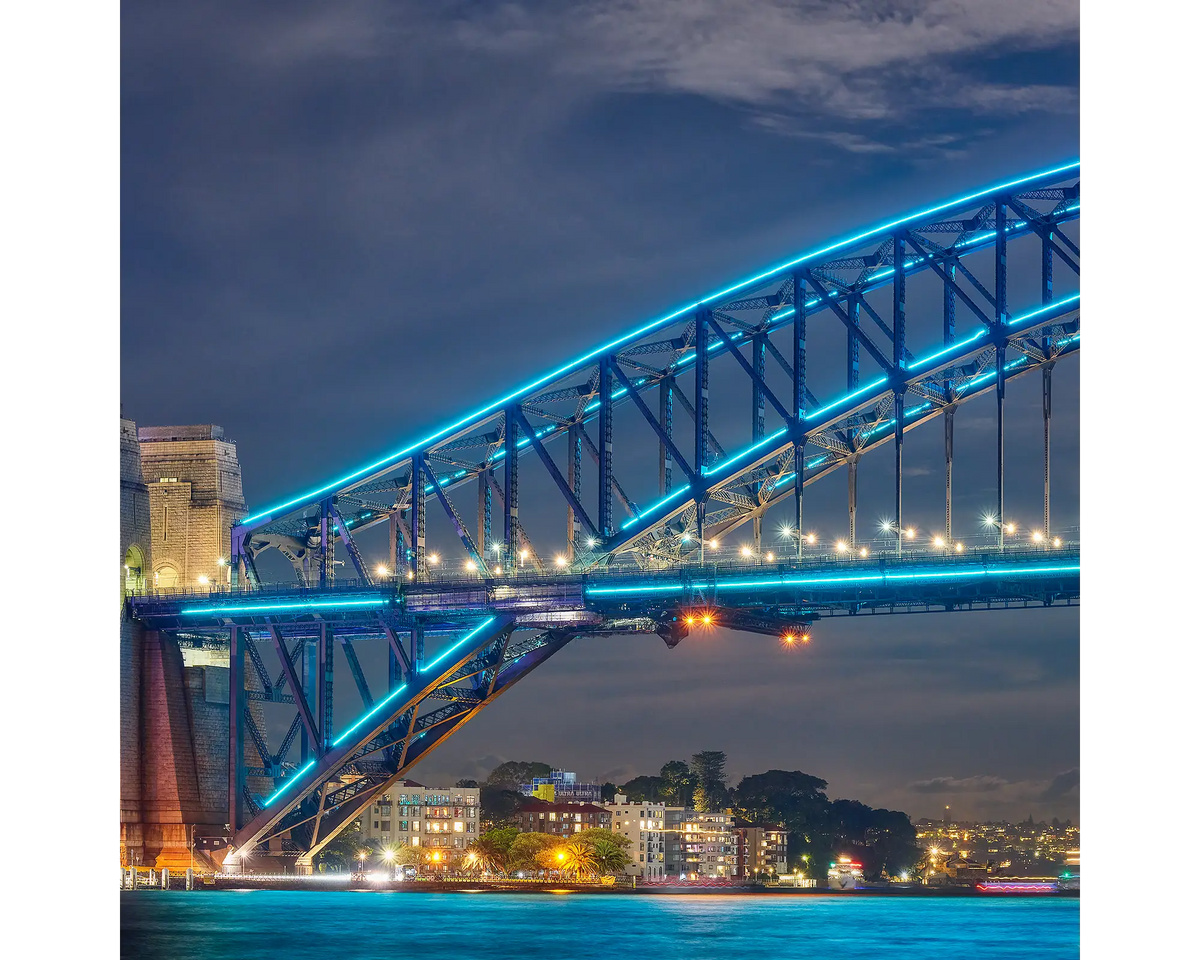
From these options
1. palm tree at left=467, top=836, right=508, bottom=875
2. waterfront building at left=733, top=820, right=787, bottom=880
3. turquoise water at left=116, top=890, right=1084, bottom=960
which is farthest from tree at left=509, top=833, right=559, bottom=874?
waterfront building at left=733, top=820, right=787, bottom=880

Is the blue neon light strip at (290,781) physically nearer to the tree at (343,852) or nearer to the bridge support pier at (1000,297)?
the bridge support pier at (1000,297)

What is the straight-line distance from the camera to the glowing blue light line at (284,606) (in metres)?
82.2

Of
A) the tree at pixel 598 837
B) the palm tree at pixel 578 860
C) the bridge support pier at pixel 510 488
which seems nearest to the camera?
the bridge support pier at pixel 510 488

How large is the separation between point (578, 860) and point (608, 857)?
3054mm


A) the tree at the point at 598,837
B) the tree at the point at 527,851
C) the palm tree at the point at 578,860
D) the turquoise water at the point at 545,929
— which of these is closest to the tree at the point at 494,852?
the tree at the point at 527,851

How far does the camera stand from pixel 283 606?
3305 inches

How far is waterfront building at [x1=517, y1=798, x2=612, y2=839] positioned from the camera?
522 feet

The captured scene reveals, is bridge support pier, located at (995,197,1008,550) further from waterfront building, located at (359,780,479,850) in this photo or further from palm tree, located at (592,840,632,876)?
waterfront building, located at (359,780,479,850)

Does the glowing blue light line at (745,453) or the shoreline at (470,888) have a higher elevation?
the glowing blue light line at (745,453)

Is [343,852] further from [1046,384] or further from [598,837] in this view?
[1046,384]

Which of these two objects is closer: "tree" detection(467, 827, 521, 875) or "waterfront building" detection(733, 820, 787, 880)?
"tree" detection(467, 827, 521, 875)

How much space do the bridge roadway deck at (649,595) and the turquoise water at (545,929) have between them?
12.0 m

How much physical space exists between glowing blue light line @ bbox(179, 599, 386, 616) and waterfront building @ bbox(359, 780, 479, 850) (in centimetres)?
7659
